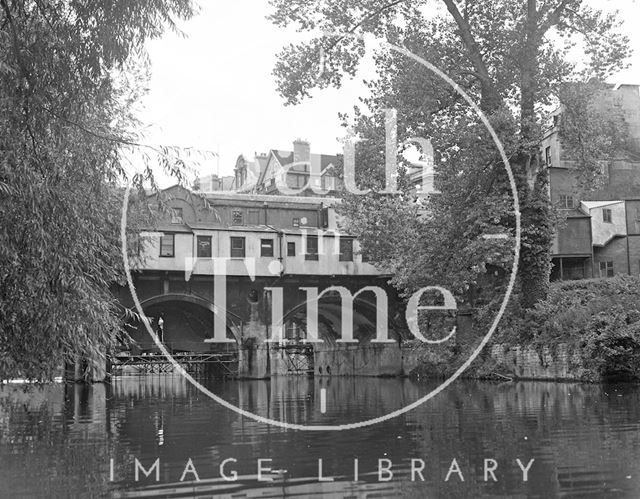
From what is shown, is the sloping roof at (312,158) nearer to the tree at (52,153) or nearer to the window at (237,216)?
the window at (237,216)

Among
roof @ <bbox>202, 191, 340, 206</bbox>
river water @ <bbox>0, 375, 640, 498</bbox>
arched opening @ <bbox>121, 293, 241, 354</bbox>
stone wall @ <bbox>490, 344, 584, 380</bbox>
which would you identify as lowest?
river water @ <bbox>0, 375, 640, 498</bbox>

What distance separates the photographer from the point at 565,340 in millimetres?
28719

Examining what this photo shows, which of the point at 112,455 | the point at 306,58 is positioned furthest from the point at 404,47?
the point at 112,455

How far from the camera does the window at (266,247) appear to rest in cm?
4631

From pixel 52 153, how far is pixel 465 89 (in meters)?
18.3

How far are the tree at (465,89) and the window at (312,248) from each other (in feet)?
63.7

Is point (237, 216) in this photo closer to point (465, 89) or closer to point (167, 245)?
point (167, 245)

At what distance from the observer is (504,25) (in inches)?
1019

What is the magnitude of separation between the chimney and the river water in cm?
5313

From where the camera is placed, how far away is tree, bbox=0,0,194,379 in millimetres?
8523

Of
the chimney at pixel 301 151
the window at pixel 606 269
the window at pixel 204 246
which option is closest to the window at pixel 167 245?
the window at pixel 204 246

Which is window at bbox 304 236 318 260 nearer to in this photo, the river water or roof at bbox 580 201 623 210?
roof at bbox 580 201 623 210

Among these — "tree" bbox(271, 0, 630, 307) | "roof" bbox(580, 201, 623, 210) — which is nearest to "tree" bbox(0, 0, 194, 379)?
"tree" bbox(271, 0, 630, 307)

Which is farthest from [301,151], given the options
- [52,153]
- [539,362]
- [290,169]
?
[52,153]
